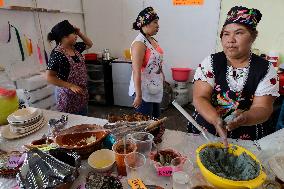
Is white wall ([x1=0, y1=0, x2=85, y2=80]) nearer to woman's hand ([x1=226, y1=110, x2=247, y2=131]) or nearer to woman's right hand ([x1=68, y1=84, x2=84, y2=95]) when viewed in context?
woman's right hand ([x1=68, y1=84, x2=84, y2=95])

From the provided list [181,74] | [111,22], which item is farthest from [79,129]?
[111,22]

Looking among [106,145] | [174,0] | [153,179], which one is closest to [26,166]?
[106,145]

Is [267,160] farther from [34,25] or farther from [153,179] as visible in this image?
[34,25]

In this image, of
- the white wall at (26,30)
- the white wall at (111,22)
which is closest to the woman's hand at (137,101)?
the white wall at (26,30)

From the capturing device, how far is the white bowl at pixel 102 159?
3.80ft

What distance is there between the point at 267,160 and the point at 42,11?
3.73 metres

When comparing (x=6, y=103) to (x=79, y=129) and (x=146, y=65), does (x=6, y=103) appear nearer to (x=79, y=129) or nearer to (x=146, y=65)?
(x=79, y=129)

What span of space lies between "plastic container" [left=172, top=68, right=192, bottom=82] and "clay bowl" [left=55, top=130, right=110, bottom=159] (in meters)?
3.09

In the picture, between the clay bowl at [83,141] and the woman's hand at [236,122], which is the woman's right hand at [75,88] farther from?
the woman's hand at [236,122]

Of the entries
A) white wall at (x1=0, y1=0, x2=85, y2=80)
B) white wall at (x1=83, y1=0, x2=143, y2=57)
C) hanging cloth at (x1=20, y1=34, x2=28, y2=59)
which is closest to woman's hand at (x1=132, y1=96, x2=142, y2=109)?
white wall at (x1=0, y1=0, x2=85, y2=80)

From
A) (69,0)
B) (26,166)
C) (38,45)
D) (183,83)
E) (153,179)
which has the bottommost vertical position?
(183,83)

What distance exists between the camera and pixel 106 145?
52.5 inches

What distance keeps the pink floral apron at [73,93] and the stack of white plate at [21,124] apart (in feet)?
2.14

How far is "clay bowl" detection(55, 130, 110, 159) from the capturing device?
120cm
